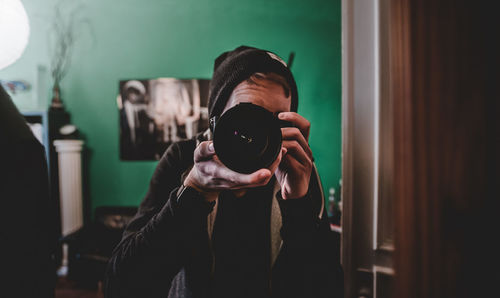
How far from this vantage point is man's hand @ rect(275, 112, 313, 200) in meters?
0.58

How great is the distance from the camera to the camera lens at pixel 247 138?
49 centimetres

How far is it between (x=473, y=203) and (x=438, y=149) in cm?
8

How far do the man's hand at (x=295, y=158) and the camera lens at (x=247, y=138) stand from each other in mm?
80

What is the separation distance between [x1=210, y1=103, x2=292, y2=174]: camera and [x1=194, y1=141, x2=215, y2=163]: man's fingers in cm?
3

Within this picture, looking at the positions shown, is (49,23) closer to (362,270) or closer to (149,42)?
(149,42)

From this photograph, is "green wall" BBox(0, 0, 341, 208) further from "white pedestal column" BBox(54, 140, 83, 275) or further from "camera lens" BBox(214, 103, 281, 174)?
"camera lens" BBox(214, 103, 281, 174)

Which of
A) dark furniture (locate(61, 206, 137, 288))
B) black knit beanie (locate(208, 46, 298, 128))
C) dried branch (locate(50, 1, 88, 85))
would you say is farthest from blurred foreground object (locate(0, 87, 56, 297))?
dried branch (locate(50, 1, 88, 85))

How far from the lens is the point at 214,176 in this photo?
0.52m

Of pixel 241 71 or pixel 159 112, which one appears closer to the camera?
pixel 241 71

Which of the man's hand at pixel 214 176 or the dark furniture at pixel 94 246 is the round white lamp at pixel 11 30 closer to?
the man's hand at pixel 214 176

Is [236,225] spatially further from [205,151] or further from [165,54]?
[165,54]

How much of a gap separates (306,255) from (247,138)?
1.19 feet

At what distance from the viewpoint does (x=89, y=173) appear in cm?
238

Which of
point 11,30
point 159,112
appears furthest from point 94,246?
point 11,30
